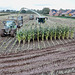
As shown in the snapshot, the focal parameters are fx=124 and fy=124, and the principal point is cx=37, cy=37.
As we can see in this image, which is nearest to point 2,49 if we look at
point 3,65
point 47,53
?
point 3,65

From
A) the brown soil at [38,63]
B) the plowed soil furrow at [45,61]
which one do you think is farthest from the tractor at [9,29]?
the plowed soil furrow at [45,61]

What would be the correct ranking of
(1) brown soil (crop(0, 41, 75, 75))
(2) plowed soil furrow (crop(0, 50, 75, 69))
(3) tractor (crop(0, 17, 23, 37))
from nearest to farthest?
1. (1) brown soil (crop(0, 41, 75, 75))
2. (2) plowed soil furrow (crop(0, 50, 75, 69))
3. (3) tractor (crop(0, 17, 23, 37))

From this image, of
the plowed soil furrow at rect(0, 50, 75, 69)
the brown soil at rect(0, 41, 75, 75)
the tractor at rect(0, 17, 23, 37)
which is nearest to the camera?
the brown soil at rect(0, 41, 75, 75)

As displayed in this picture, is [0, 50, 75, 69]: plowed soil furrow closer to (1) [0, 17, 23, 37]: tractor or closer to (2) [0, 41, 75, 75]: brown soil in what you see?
(2) [0, 41, 75, 75]: brown soil

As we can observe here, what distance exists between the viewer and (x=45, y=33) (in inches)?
368

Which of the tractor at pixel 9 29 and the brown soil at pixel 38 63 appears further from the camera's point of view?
the tractor at pixel 9 29

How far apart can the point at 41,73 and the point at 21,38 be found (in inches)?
175

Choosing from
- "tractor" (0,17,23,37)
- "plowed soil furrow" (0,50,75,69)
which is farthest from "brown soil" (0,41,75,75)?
"tractor" (0,17,23,37)

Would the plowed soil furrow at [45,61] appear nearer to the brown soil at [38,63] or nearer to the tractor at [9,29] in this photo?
the brown soil at [38,63]

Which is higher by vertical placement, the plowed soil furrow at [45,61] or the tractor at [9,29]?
the tractor at [9,29]

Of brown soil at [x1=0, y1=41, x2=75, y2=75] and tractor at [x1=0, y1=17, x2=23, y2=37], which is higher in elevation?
tractor at [x1=0, y1=17, x2=23, y2=37]

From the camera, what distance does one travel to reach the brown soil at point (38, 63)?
4.81m

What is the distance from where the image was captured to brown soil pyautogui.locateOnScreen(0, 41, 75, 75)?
4.81 meters

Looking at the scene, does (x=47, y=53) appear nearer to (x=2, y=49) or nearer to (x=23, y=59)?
(x=23, y=59)
